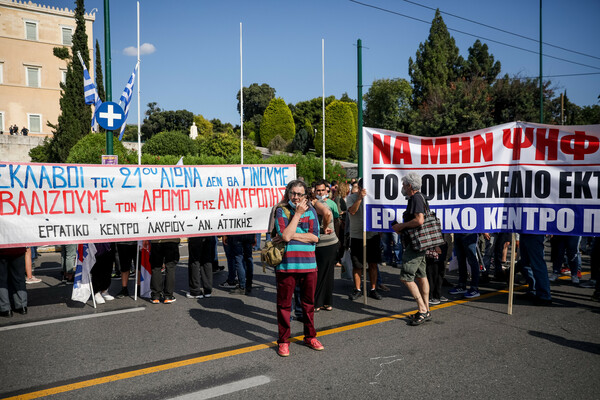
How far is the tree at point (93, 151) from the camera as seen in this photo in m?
17.2

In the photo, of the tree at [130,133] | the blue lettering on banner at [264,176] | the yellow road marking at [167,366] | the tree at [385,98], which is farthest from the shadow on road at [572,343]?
the tree at [130,133]

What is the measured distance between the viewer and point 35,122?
1868 inches

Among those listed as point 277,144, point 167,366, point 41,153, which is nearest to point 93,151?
point 167,366

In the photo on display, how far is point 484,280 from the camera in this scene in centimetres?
828

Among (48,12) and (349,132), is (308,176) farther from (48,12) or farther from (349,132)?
(48,12)

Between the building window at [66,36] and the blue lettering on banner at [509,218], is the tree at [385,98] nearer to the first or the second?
the building window at [66,36]

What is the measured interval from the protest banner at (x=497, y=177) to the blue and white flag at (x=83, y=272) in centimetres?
408

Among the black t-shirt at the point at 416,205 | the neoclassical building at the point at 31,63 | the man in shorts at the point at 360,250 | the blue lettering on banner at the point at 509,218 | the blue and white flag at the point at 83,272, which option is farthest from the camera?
the neoclassical building at the point at 31,63

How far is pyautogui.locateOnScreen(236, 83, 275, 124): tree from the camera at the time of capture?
241 ft

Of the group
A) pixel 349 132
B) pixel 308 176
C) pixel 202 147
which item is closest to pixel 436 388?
pixel 308 176

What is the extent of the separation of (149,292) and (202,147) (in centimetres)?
3494

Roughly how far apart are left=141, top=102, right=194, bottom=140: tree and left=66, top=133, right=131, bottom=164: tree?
5328 centimetres

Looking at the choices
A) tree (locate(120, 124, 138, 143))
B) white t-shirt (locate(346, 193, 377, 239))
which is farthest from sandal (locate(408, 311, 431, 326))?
tree (locate(120, 124, 138, 143))

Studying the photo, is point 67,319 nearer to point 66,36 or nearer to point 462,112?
point 462,112
